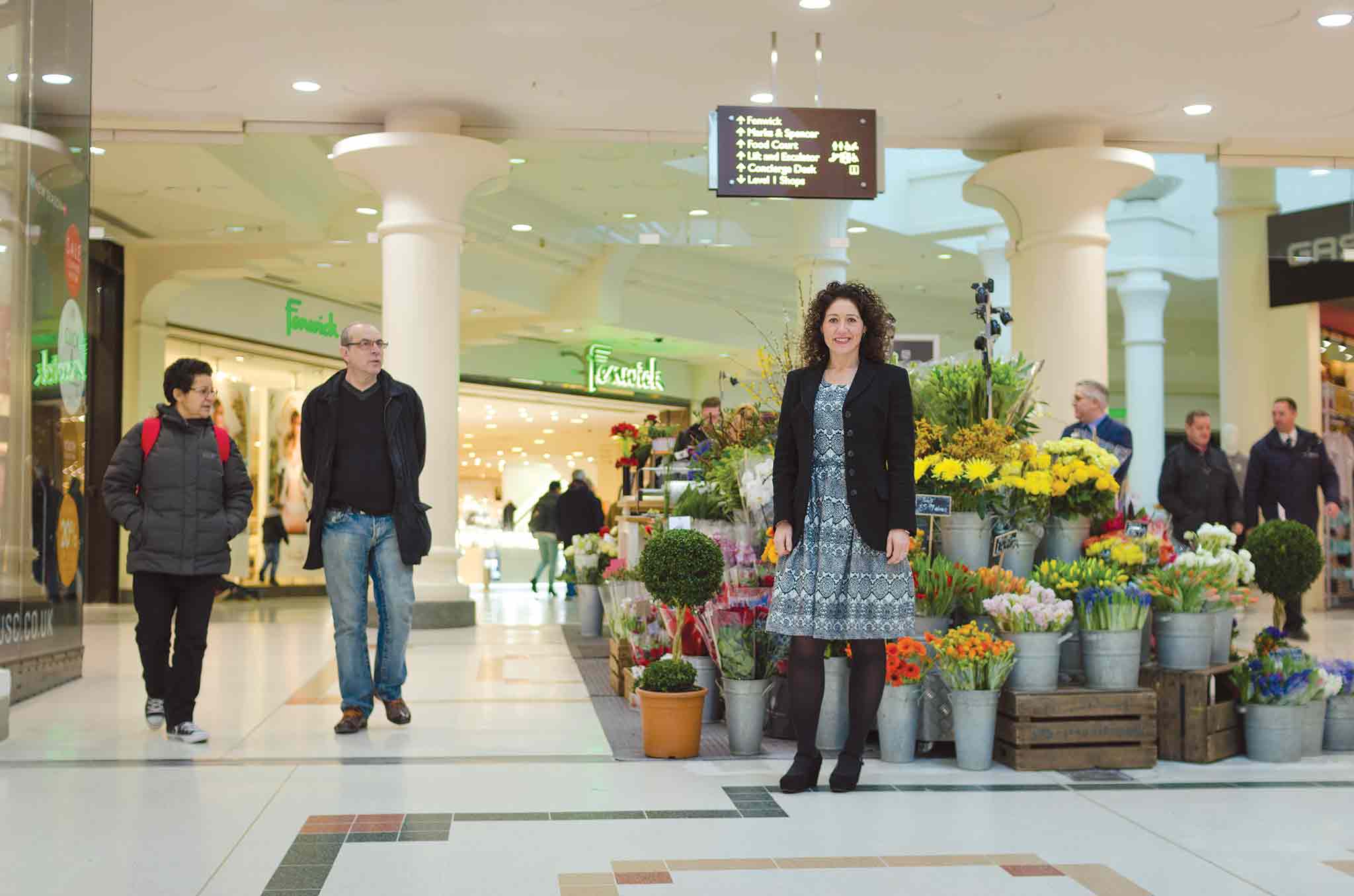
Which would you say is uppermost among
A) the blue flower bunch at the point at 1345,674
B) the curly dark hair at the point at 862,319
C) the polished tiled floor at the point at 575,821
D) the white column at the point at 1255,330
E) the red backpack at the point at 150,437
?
the white column at the point at 1255,330

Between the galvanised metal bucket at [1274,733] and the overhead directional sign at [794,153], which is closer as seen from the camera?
the galvanised metal bucket at [1274,733]

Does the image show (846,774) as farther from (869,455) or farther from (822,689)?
(869,455)

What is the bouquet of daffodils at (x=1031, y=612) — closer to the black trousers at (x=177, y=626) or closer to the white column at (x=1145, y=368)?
the black trousers at (x=177, y=626)

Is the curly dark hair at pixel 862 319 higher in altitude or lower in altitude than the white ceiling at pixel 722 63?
lower

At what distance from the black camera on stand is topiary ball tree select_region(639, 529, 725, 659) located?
3.81 ft

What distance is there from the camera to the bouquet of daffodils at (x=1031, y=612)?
443 centimetres

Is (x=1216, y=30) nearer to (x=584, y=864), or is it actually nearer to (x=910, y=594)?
(x=910, y=594)

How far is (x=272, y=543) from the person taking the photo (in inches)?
607

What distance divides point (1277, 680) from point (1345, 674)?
456 mm

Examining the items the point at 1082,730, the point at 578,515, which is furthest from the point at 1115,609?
the point at 578,515

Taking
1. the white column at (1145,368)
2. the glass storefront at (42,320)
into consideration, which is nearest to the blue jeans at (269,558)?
the glass storefront at (42,320)

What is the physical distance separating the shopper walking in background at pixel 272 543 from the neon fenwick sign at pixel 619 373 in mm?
5889

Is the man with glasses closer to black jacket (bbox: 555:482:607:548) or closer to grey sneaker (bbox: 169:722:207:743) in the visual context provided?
grey sneaker (bbox: 169:722:207:743)

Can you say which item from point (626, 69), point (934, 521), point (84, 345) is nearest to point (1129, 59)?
point (626, 69)
